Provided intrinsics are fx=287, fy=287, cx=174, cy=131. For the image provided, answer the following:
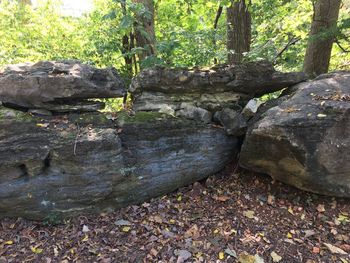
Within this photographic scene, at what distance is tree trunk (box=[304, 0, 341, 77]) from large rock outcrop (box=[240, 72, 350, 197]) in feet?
6.68

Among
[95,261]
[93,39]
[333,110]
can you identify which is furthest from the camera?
[93,39]

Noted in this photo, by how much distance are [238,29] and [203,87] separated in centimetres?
324

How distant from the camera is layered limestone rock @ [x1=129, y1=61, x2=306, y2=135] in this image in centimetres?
521

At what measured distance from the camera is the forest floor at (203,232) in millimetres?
3738

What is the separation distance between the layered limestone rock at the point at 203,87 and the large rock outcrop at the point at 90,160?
0.39 m

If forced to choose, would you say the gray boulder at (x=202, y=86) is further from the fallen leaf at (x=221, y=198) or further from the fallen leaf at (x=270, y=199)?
the fallen leaf at (x=270, y=199)

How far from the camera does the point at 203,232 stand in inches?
163

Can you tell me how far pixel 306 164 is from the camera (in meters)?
4.34

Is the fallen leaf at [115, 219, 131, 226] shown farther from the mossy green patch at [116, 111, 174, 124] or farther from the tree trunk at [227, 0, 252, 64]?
the tree trunk at [227, 0, 252, 64]

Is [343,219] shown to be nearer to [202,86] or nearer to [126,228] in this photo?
[202,86]

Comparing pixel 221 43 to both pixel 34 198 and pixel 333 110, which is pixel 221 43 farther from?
pixel 34 198

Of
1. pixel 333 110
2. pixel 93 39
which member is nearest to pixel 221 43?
pixel 93 39

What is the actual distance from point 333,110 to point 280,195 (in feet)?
5.25

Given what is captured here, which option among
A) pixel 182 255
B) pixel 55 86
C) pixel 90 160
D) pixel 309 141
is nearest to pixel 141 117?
pixel 90 160
